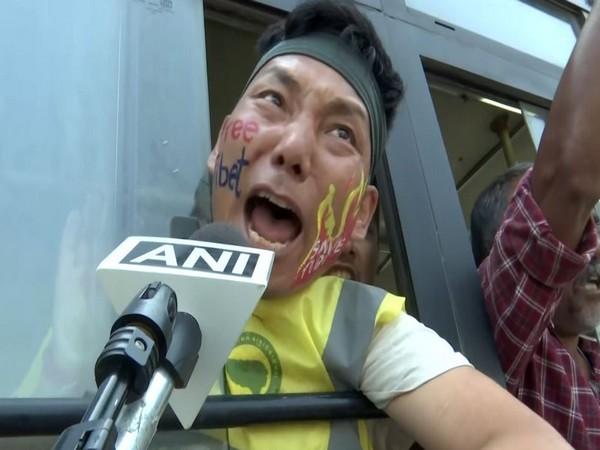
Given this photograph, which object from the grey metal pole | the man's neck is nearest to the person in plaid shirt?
the man's neck

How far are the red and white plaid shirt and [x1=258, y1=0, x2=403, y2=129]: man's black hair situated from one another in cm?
27

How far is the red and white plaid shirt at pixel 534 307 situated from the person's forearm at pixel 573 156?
24 millimetres

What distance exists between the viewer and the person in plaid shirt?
1027mm

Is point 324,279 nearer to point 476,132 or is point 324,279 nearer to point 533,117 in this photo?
point 533,117

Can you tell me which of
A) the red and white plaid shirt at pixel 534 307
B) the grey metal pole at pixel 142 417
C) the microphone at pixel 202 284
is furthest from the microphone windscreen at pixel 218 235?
the red and white plaid shirt at pixel 534 307

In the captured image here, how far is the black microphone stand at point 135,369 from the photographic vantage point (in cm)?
34

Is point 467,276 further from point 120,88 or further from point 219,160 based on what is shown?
point 120,88

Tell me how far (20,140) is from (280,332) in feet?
1.29

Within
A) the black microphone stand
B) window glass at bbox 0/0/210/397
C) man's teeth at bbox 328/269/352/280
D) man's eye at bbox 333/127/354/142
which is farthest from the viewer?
man's teeth at bbox 328/269/352/280

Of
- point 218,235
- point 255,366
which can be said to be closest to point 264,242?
point 255,366

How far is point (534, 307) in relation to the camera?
104cm

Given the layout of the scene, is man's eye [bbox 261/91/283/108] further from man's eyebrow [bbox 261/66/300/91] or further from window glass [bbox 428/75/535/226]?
window glass [bbox 428/75/535/226]

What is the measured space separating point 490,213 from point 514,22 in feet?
2.06

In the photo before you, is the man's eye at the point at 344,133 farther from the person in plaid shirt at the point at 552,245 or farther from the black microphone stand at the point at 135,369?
the black microphone stand at the point at 135,369
